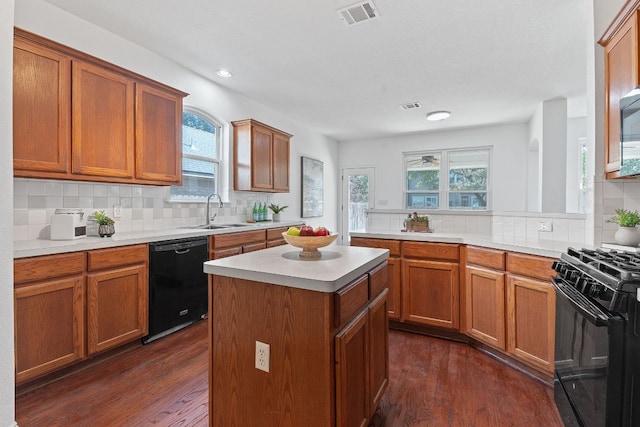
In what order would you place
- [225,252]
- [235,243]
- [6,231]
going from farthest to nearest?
[235,243] < [225,252] < [6,231]

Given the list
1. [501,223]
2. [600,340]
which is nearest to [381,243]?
[501,223]

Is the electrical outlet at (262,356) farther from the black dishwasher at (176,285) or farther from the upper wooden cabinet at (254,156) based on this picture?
the upper wooden cabinet at (254,156)

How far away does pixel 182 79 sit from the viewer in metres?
3.56

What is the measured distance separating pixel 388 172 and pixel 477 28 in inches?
170

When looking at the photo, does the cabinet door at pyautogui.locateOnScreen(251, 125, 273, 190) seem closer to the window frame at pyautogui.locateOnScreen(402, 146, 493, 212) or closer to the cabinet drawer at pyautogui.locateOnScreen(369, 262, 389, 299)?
the cabinet drawer at pyautogui.locateOnScreen(369, 262, 389, 299)

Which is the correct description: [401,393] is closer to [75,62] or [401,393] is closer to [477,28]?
[477,28]

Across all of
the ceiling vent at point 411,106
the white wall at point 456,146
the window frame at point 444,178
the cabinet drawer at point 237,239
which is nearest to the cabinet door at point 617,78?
the ceiling vent at point 411,106

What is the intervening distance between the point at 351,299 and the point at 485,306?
1.68m

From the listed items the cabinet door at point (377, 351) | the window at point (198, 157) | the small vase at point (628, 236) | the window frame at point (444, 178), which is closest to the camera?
the cabinet door at point (377, 351)

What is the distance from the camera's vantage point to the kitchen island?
4.07ft

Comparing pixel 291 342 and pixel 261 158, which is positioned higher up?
pixel 261 158

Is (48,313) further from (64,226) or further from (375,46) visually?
(375,46)

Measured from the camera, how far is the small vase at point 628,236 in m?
1.98

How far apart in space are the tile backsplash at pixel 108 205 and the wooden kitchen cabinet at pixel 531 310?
3223 millimetres
